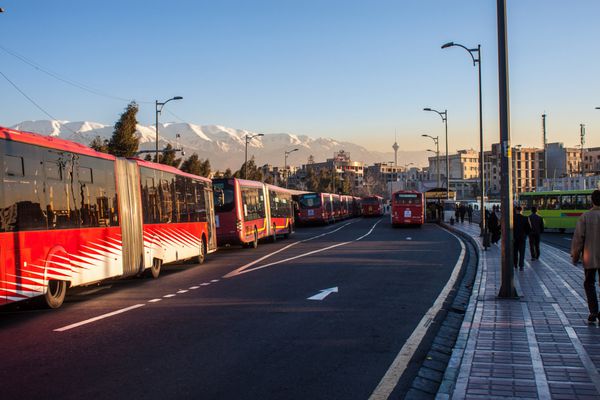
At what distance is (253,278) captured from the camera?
16531 millimetres

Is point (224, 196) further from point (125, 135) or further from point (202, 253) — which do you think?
point (125, 135)

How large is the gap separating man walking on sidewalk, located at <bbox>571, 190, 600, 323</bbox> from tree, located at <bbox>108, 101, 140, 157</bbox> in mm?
31135

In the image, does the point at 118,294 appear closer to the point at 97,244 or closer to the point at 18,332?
the point at 97,244

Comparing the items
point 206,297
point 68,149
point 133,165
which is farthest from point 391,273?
point 68,149

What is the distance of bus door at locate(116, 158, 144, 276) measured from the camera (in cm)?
1549

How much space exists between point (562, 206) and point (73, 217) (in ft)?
135

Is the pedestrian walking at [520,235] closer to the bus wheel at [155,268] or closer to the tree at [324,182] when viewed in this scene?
the bus wheel at [155,268]

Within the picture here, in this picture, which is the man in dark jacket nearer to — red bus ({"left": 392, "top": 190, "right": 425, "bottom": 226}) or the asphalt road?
the asphalt road

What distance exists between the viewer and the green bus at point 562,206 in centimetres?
4522

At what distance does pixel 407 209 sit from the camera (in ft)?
173

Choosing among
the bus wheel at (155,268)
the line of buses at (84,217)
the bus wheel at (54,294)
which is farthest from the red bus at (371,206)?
the bus wheel at (54,294)

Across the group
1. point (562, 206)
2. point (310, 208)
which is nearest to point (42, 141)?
point (562, 206)

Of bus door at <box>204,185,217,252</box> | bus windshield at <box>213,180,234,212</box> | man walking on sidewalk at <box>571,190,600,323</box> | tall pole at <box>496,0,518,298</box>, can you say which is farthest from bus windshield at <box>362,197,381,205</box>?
man walking on sidewalk at <box>571,190,600,323</box>

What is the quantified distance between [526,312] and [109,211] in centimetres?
905
